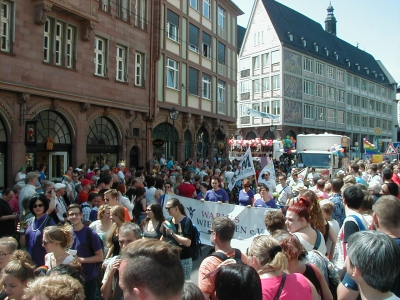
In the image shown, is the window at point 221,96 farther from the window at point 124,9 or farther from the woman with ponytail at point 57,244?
the woman with ponytail at point 57,244

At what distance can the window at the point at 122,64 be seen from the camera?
18.4 m

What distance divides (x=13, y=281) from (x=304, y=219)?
2.75 metres

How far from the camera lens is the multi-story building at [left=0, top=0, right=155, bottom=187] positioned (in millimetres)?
13297

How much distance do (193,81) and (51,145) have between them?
11.6 m

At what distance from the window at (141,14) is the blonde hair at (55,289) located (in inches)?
728

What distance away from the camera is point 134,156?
64.7 feet

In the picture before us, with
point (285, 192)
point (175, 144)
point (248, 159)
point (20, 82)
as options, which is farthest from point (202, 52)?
point (285, 192)

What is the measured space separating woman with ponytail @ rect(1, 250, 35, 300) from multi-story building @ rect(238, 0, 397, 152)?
35.6 metres

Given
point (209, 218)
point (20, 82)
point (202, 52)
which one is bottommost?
point (209, 218)

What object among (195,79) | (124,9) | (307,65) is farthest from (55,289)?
(307,65)

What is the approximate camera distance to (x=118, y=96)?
1800cm

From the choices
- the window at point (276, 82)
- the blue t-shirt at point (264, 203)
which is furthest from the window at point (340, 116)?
the blue t-shirt at point (264, 203)

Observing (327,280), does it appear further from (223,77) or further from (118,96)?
(223,77)

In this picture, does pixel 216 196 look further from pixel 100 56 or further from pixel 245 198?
pixel 100 56
